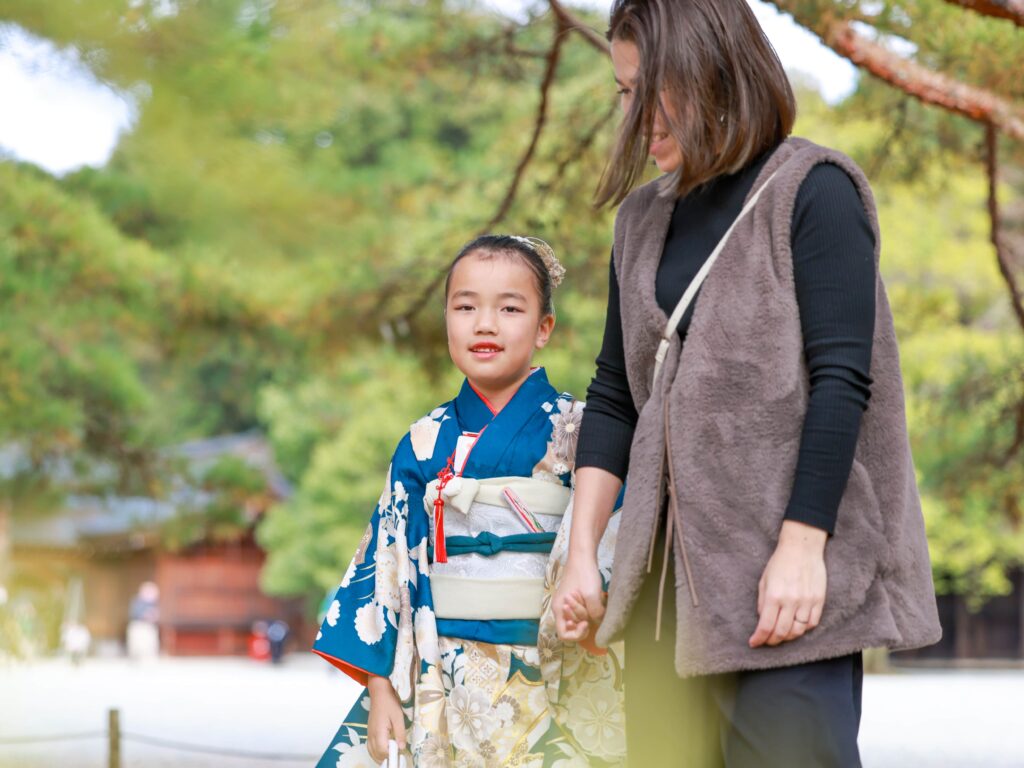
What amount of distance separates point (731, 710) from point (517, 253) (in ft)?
3.15

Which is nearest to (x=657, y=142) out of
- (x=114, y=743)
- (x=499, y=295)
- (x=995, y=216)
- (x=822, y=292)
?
(x=822, y=292)

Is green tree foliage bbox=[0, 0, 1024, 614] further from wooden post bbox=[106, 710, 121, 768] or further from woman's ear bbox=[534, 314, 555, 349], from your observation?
woman's ear bbox=[534, 314, 555, 349]

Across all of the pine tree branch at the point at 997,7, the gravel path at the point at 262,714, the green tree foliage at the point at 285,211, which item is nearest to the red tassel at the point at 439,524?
the pine tree branch at the point at 997,7

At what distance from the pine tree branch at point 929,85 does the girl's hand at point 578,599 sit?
3.10 metres

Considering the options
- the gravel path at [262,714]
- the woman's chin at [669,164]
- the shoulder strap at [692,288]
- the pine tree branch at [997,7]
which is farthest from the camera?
the gravel path at [262,714]

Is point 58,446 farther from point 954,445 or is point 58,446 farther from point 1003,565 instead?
point 1003,565

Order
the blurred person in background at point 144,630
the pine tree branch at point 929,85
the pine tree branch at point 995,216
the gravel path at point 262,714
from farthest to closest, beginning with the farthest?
the blurred person in background at point 144,630 < the gravel path at point 262,714 < the pine tree branch at point 995,216 < the pine tree branch at point 929,85

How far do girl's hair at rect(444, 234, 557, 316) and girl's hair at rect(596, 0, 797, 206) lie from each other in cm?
60

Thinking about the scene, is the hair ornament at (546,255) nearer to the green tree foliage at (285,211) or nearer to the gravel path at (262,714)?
the green tree foliage at (285,211)

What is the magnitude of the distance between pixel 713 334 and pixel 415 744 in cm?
90

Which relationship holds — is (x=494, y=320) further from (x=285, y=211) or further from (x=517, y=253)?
(x=285, y=211)

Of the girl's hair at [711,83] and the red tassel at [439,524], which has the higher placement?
the girl's hair at [711,83]

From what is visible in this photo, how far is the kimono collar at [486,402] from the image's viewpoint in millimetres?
2156

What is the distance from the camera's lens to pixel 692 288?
5.08 feet
